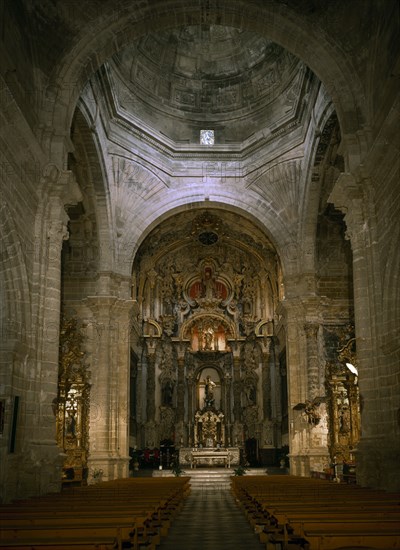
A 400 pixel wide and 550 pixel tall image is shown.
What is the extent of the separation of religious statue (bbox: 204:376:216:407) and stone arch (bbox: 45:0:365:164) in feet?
59.6

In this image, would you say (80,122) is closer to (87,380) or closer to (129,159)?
(129,159)

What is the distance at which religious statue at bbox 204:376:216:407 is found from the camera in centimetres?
2961

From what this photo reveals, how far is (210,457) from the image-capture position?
2675 cm

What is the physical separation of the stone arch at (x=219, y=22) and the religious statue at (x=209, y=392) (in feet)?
59.6

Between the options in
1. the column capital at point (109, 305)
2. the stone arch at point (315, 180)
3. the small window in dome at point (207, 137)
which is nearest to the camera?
the stone arch at point (315, 180)

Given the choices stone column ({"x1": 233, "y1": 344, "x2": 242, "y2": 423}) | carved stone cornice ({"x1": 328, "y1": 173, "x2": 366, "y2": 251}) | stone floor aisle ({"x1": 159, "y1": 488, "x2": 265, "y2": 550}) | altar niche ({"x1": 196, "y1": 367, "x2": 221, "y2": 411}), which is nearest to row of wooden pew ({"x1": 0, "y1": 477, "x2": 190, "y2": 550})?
stone floor aisle ({"x1": 159, "y1": 488, "x2": 265, "y2": 550})

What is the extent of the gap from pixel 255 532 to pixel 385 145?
22.1 feet

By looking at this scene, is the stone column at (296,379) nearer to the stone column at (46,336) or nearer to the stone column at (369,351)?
the stone column at (369,351)

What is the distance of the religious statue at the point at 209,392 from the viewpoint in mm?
29609

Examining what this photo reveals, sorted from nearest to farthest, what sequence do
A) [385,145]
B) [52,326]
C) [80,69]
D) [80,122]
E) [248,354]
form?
1. [385,145]
2. [52,326]
3. [80,69]
4. [80,122]
5. [248,354]

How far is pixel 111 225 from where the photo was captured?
2186 centimetres

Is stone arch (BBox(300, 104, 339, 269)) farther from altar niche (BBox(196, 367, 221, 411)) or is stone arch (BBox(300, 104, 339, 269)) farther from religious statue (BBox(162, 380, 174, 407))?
religious statue (BBox(162, 380, 174, 407))

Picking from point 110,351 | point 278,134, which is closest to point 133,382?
point 110,351

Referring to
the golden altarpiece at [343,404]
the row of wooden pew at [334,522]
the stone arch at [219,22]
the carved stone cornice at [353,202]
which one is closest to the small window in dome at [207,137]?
the golden altarpiece at [343,404]
